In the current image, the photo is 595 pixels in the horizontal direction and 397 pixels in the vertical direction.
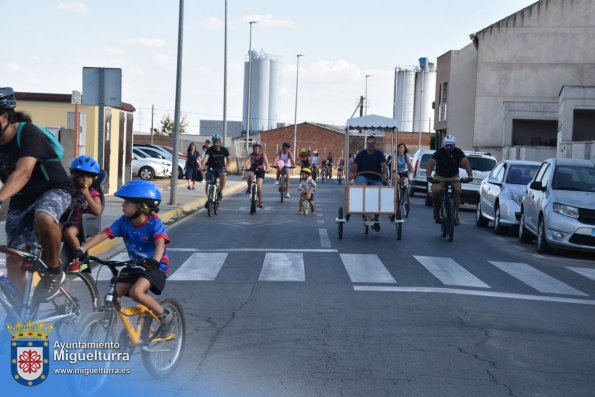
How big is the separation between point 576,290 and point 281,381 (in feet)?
20.6

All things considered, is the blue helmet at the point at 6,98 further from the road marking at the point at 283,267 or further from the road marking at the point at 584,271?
the road marking at the point at 584,271

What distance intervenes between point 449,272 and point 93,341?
7.49 metres

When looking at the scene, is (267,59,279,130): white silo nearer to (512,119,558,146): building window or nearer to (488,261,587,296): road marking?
(512,119,558,146): building window

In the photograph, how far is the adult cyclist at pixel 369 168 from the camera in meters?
17.1

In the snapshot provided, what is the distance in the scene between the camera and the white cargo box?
16625 mm

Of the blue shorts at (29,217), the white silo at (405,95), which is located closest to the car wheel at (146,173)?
the blue shorts at (29,217)

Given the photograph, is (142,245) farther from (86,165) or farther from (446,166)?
(446,166)

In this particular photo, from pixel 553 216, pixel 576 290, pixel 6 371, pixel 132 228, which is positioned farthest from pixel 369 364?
pixel 553 216

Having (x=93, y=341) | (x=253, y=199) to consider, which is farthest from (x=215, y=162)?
(x=93, y=341)

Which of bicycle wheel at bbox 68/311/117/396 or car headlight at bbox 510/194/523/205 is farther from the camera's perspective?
car headlight at bbox 510/194/523/205

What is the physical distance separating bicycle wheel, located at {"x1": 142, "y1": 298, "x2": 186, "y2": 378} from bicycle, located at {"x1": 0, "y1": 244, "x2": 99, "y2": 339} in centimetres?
47

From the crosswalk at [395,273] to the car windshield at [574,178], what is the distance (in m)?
2.51

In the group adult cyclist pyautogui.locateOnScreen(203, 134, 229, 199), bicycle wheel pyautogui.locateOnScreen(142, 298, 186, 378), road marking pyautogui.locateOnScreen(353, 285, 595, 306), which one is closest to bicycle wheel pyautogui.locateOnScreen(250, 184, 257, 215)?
adult cyclist pyautogui.locateOnScreen(203, 134, 229, 199)

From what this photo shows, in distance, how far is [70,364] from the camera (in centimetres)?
571
